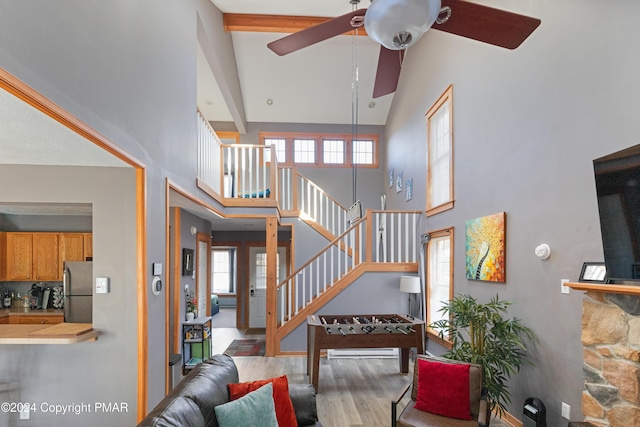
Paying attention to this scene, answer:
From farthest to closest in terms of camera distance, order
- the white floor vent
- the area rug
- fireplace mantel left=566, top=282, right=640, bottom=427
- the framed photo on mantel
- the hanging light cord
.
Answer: the hanging light cord, the area rug, the white floor vent, the framed photo on mantel, fireplace mantel left=566, top=282, right=640, bottom=427

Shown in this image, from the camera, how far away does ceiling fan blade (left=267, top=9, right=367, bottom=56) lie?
2.63 m

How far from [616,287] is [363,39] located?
→ 21.8 ft

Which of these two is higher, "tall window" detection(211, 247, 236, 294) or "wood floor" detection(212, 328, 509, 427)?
"tall window" detection(211, 247, 236, 294)

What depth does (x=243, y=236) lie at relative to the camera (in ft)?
30.1

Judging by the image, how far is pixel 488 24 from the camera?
236 cm

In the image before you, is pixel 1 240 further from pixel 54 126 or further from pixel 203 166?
pixel 54 126

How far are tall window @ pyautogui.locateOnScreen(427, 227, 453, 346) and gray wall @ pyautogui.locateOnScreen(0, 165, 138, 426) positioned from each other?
3842 mm

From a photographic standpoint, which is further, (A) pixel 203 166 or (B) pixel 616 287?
(A) pixel 203 166

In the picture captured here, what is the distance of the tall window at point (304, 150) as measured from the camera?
903cm

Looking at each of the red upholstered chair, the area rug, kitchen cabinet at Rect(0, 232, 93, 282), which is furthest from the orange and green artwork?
kitchen cabinet at Rect(0, 232, 93, 282)

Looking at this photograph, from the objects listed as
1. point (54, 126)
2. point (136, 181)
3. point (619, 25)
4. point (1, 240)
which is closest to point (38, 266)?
point (1, 240)

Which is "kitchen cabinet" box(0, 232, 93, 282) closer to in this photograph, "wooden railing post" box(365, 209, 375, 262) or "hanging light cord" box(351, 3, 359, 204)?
"wooden railing post" box(365, 209, 375, 262)

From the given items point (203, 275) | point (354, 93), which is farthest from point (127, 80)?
point (354, 93)

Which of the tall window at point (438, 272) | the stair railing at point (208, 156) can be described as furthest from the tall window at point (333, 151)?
the tall window at point (438, 272)
